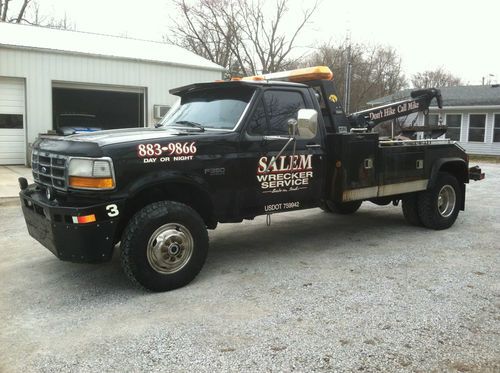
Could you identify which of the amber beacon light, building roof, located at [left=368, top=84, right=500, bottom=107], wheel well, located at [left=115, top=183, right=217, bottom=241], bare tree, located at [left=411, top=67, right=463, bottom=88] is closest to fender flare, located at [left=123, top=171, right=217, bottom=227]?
wheel well, located at [left=115, top=183, right=217, bottom=241]

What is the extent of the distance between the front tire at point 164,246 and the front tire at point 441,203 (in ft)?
13.0

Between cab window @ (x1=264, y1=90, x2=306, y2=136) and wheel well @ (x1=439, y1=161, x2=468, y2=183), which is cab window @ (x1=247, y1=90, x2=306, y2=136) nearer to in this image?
cab window @ (x1=264, y1=90, x2=306, y2=136)

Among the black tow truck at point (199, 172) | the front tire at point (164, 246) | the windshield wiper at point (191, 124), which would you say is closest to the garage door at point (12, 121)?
the black tow truck at point (199, 172)

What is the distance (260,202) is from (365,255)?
1597mm

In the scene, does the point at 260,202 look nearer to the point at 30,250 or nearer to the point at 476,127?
the point at 30,250

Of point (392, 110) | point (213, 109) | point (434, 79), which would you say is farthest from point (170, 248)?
point (434, 79)

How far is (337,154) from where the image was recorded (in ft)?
19.7

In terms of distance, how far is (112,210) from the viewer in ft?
14.1

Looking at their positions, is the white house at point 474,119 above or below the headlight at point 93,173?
above

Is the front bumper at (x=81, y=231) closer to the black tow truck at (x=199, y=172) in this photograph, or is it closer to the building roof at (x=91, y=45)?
the black tow truck at (x=199, y=172)

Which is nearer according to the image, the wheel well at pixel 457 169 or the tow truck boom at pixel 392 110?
the tow truck boom at pixel 392 110

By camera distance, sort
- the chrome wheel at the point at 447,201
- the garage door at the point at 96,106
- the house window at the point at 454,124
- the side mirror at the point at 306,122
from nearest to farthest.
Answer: the side mirror at the point at 306,122 → the chrome wheel at the point at 447,201 → the garage door at the point at 96,106 → the house window at the point at 454,124

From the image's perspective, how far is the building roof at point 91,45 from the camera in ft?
51.0

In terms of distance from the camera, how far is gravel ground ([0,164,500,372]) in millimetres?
3379
